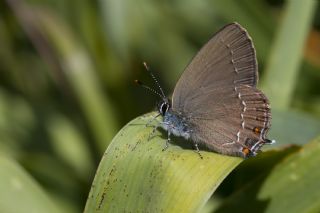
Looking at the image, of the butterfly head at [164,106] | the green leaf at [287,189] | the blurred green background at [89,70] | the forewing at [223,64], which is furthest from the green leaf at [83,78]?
the green leaf at [287,189]

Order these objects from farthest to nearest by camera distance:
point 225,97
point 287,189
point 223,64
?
point 225,97 < point 223,64 < point 287,189

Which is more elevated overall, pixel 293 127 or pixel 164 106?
pixel 164 106

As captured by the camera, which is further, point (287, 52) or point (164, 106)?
point (287, 52)

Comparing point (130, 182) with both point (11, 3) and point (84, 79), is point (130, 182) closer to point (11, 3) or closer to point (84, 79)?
point (84, 79)

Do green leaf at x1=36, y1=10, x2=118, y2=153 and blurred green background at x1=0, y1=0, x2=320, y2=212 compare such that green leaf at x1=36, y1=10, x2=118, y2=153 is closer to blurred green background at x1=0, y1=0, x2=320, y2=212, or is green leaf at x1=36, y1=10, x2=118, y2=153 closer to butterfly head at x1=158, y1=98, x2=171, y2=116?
blurred green background at x1=0, y1=0, x2=320, y2=212

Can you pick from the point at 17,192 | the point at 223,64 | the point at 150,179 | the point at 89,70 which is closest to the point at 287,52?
the point at 223,64

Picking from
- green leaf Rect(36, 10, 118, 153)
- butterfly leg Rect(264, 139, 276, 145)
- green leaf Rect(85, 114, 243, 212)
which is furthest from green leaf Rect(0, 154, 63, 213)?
green leaf Rect(36, 10, 118, 153)

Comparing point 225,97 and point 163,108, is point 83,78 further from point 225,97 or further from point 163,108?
point 225,97
